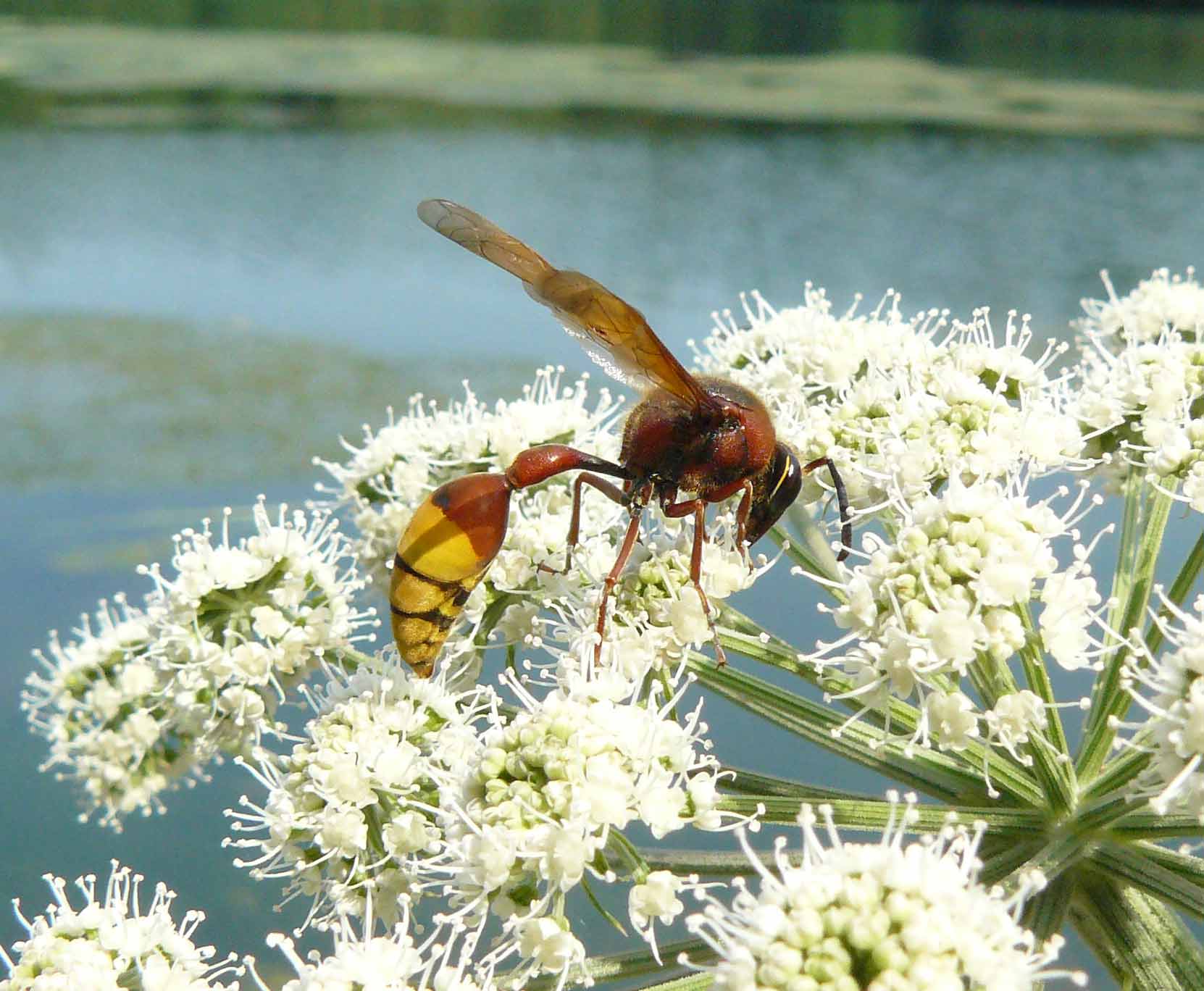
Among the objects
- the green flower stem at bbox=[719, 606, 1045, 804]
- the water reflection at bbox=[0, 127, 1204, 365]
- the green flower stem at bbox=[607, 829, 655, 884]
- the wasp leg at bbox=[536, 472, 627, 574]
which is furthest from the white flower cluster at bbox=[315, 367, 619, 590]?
the water reflection at bbox=[0, 127, 1204, 365]

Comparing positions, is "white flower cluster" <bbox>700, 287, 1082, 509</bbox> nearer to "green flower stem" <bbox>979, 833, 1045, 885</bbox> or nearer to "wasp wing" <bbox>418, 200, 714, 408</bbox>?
"wasp wing" <bbox>418, 200, 714, 408</bbox>

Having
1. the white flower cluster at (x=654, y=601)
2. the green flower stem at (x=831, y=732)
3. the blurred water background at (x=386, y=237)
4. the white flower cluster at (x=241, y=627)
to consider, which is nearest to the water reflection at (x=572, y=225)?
the blurred water background at (x=386, y=237)

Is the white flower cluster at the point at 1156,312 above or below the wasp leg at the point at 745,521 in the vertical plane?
above

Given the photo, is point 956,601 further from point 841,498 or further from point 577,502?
point 577,502

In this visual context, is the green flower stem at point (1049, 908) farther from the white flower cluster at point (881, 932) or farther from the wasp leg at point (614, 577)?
the wasp leg at point (614, 577)

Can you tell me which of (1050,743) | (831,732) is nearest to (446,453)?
(831,732)

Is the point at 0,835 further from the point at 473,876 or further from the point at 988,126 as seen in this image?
the point at 988,126
